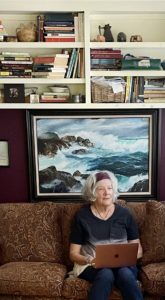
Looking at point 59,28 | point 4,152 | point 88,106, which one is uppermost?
point 59,28

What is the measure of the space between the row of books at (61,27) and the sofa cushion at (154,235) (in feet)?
5.01

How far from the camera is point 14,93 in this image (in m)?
2.91

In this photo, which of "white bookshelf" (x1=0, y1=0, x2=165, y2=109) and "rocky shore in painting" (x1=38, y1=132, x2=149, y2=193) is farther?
Answer: "rocky shore in painting" (x1=38, y1=132, x2=149, y2=193)

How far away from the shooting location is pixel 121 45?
2777 mm

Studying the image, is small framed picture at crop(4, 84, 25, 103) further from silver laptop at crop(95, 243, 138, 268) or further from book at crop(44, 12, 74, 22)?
silver laptop at crop(95, 243, 138, 268)

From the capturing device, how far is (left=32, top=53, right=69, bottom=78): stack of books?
9.24 ft

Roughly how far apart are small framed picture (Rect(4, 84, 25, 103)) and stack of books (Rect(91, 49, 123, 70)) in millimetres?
644

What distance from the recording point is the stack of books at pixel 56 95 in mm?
2904

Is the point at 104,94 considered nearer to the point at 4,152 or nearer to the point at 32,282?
the point at 4,152

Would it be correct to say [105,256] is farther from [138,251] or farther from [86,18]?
[86,18]

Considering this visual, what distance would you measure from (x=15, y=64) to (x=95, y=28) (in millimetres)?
760

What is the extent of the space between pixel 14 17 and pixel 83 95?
2.91ft

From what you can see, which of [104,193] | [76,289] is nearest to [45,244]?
[76,289]

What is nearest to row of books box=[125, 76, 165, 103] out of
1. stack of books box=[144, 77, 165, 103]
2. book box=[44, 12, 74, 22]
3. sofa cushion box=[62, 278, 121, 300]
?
stack of books box=[144, 77, 165, 103]
